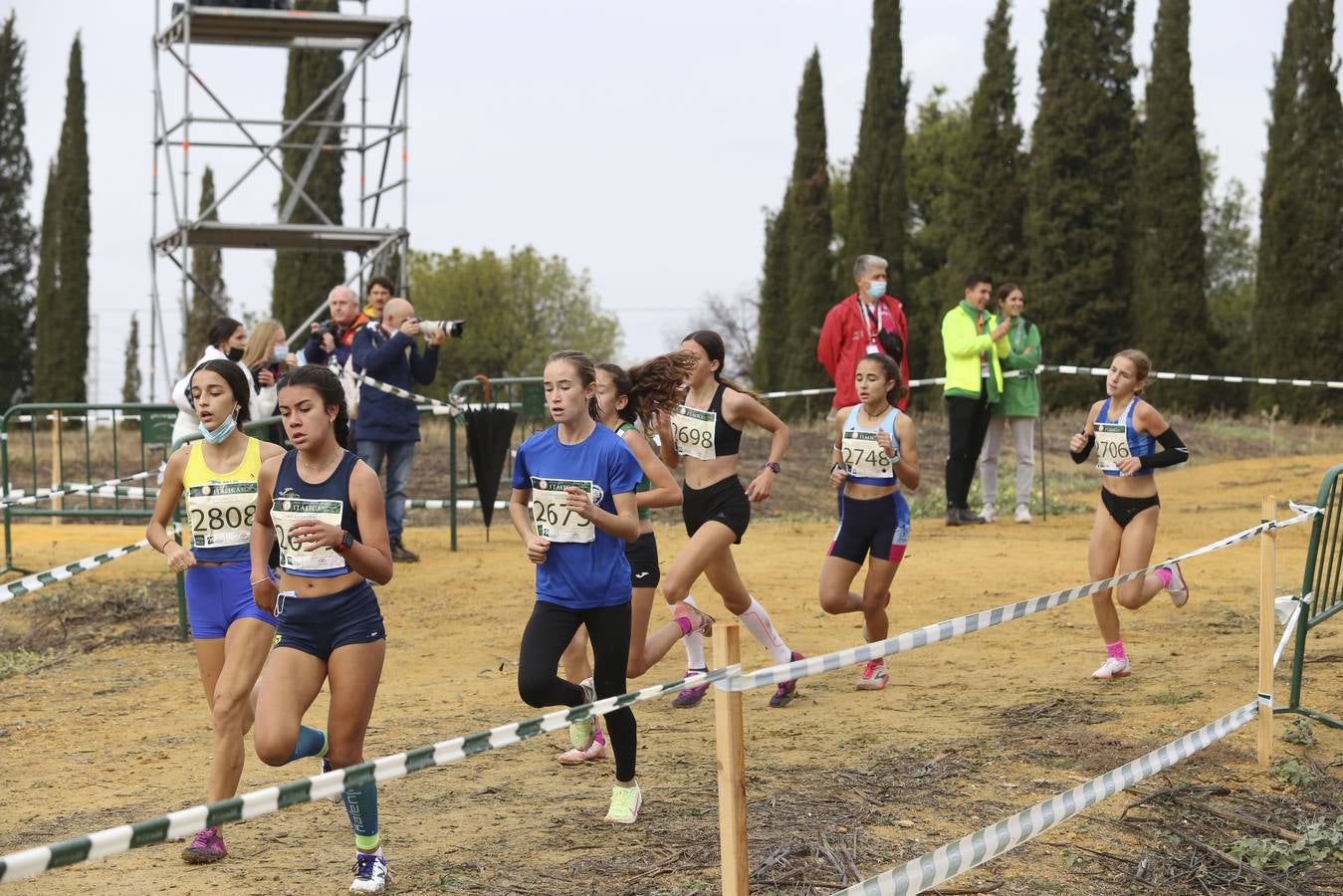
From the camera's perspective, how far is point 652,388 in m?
7.33

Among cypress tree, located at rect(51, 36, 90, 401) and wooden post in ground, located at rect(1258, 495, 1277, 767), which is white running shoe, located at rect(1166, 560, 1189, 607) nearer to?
wooden post in ground, located at rect(1258, 495, 1277, 767)

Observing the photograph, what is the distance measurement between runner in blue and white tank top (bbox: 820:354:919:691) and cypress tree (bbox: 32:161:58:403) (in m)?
36.2

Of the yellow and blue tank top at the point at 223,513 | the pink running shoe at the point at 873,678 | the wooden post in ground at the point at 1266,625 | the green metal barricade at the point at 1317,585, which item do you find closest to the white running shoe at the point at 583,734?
the yellow and blue tank top at the point at 223,513

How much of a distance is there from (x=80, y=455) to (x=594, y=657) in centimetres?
1984

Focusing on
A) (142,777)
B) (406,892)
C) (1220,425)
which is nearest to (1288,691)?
(406,892)

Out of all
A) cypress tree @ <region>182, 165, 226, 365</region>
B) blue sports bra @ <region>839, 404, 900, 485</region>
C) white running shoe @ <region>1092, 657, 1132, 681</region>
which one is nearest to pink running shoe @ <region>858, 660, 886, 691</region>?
blue sports bra @ <region>839, 404, 900, 485</region>

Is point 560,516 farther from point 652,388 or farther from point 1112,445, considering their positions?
point 1112,445

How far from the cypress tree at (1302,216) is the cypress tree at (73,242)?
93.5 feet

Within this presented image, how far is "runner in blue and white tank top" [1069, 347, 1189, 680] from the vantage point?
8.44 meters

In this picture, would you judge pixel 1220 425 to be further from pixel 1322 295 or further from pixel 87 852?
pixel 87 852

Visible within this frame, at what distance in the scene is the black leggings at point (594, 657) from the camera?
586cm

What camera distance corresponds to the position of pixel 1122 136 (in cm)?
3300

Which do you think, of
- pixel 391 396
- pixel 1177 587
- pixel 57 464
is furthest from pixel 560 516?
pixel 57 464

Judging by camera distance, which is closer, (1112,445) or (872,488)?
(872,488)
